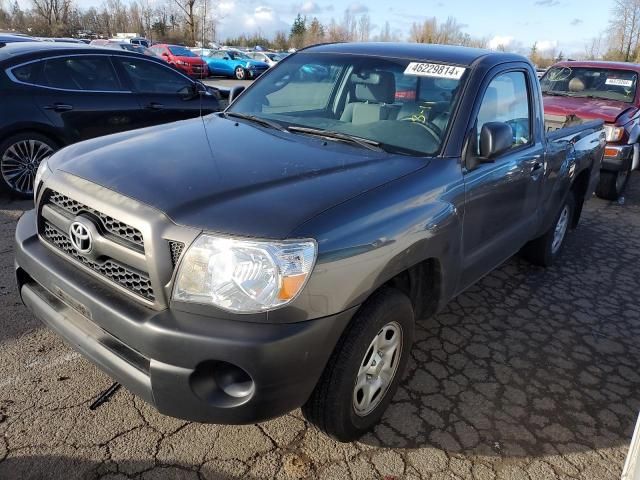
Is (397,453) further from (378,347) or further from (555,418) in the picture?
(555,418)

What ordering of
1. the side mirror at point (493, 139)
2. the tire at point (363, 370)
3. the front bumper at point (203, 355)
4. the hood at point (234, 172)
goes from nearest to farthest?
the front bumper at point (203, 355) < the hood at point (234, 172) < the tire at point (363, 370) < the side mirror at point (493, 139)

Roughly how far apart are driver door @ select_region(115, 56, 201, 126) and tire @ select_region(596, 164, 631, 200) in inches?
225

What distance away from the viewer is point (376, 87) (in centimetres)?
329

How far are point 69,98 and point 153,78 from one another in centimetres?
115

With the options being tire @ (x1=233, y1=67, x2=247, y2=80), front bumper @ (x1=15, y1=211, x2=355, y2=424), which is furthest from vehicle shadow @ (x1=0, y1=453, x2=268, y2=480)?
tire @ (x1=233, y1=67, x2=247, y2=80)

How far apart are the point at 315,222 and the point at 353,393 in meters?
0.81

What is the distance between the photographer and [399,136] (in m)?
2.93

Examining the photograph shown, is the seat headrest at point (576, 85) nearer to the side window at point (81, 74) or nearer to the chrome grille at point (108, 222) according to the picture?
the side window at point (81, 74)

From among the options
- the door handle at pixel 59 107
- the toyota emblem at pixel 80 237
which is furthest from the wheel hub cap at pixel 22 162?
the toyota emblem at pixel 80 237

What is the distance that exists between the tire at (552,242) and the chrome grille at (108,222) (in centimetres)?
366

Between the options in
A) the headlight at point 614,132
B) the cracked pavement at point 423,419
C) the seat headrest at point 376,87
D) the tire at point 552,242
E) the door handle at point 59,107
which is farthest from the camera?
the headlight at point 614,132

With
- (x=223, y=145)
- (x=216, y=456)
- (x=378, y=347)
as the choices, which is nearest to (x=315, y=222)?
(x=378, y=347)

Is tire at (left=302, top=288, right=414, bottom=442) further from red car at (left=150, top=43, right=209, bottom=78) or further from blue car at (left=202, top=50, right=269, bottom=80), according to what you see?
blue car at (left=202, top=50, right=269, bottom=80)

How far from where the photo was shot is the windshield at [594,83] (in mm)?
8195
